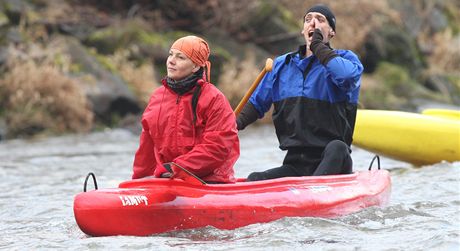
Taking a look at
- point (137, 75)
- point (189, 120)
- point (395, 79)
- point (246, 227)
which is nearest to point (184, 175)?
point (189, 120)

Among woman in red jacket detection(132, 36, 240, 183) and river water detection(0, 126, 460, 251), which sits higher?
woman in red jacket detection(132, 36, 240, 183)

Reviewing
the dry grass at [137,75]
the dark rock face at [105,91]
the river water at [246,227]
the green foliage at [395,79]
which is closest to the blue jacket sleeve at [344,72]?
the river water at [246,227]

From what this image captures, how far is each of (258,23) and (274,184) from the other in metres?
13.8

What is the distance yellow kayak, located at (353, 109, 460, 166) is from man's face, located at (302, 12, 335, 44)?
322 cm

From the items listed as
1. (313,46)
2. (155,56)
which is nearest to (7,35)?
(155,56)

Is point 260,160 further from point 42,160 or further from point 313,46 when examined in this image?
point 313,46

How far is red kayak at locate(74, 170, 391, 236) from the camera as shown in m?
5.13

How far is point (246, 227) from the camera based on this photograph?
211 inches

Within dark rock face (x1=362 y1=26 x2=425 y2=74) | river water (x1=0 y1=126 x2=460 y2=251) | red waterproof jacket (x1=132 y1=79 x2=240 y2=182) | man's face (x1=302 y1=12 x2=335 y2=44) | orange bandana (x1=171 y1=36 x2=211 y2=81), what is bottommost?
river water (x1=0 y1=126 x2=460 y2=251)

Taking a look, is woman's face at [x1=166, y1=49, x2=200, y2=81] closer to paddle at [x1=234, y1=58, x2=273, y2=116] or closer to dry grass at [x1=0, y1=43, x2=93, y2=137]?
paddle at [x1=234, y1=58, x2=273, y2=116]

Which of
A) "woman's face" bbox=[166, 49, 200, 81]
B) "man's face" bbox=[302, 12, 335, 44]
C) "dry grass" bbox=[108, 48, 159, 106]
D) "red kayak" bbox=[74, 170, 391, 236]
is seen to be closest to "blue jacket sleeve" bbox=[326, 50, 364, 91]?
"man's face" bbox=[302, 12, 335, 44]

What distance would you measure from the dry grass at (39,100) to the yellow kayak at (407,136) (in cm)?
605

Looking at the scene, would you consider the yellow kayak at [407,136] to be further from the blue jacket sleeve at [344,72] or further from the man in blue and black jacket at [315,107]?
the blue jacket sleeve at [344,72]

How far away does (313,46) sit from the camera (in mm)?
5992
